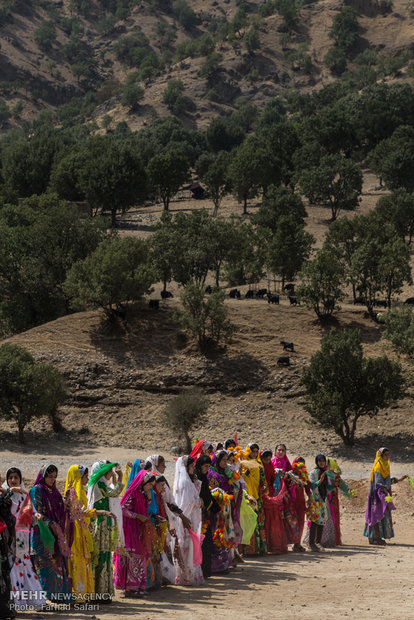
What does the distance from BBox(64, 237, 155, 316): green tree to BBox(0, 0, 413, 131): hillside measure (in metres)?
97.7

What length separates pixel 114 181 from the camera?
73500mm

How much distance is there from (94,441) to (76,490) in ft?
75.2

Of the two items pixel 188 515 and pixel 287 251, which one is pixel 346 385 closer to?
pixel 287 251

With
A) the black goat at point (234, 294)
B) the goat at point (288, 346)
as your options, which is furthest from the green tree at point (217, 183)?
the goat at point (288, 346)

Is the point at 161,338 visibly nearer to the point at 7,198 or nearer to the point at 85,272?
the point at 85,272

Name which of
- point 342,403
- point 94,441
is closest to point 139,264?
point 94,441

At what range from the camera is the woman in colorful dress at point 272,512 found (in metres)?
17.4

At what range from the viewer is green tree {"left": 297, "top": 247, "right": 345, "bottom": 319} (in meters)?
42.3

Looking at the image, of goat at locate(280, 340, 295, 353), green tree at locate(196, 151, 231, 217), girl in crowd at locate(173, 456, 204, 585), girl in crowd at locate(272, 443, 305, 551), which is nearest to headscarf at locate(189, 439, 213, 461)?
girl in crowd at locate(173, 456, 204, 585)

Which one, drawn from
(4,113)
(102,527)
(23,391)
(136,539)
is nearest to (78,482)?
(102,527)

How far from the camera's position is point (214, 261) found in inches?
1950

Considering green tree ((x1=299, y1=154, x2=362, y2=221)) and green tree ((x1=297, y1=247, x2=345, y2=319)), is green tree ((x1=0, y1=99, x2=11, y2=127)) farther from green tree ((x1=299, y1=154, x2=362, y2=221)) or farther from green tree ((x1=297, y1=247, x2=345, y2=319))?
green tree ((x1=297, y1=247, x2=345, y2=319))

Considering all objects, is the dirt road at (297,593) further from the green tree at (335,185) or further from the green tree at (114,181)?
the green tree at (114,181)

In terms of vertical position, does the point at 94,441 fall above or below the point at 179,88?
below
